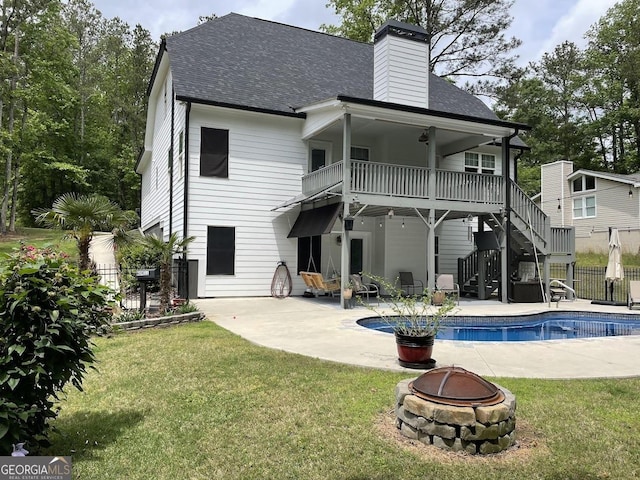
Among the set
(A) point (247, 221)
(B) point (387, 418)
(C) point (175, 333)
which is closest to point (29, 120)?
(A) point (247, 221)

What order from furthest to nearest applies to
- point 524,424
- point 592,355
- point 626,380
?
point 592,355
point 626,380
point 524,424

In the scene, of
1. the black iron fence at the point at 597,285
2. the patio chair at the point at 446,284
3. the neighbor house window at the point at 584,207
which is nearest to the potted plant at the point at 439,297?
the patio chair at the point at 446,284

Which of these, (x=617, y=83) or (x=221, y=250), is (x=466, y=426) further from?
(x=617, y=83)

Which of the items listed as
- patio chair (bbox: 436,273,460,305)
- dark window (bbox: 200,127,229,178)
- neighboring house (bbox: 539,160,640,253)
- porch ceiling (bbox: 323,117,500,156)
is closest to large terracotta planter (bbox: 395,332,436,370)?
patio chair (bbox: 436,273,460,305)

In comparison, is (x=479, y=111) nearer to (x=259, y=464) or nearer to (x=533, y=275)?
(x=533, y=275)

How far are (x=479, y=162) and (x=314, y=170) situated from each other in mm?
7621

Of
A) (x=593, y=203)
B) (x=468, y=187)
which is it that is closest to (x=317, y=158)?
(x=468, y=187)

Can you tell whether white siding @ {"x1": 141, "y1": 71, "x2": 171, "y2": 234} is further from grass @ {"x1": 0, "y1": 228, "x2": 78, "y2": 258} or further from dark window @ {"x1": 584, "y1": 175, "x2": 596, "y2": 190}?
dark window @ {"x1": 584, "y1": 175, "x2": 596, "y2": 190}

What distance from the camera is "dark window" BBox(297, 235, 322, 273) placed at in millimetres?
15086

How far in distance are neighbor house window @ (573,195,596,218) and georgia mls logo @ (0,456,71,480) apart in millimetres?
30978

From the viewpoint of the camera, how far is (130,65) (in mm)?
32719

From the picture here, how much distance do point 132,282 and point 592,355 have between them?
35.3ft

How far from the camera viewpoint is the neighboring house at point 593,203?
25.2 meters

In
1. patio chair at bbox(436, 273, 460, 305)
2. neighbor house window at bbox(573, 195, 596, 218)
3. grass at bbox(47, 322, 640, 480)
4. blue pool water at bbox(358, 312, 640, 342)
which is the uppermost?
neighbor house window at bbox(573, 195, 596, 218)
